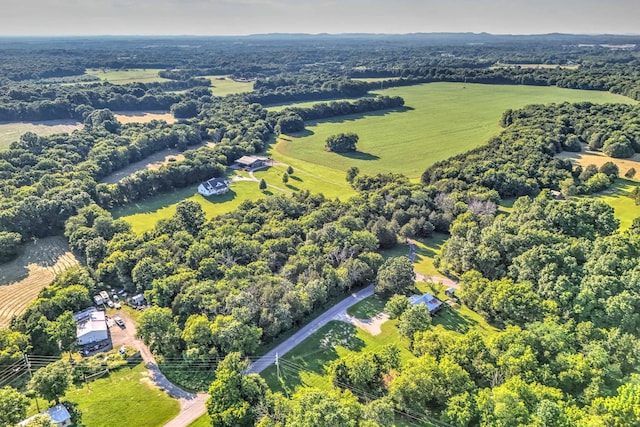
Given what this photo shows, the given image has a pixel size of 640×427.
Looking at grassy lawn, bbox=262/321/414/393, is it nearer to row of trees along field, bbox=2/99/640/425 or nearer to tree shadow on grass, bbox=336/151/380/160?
row of trees along field, bbox=2/99/640/425

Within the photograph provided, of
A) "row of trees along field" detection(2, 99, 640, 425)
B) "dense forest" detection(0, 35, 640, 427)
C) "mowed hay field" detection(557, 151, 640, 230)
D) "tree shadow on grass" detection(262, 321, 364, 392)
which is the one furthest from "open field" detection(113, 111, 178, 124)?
"mowed hay field" detection(557, 151, 640, 230)

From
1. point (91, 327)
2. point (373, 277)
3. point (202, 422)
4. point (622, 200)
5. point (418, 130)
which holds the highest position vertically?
point (418, 130)

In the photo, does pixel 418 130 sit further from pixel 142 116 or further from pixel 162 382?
pixel 162 382

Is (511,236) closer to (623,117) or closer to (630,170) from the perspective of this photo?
(630,170)

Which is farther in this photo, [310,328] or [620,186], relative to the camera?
[620,186]

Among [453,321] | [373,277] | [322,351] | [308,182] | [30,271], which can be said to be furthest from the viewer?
[308,182]

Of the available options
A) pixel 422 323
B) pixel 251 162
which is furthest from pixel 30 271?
pixel 422 323

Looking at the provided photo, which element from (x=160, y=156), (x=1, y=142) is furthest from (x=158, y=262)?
(x=1, y=142)
